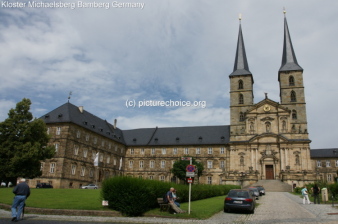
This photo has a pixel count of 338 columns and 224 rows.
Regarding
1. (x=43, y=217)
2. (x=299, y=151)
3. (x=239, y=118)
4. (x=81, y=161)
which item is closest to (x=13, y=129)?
(x=81, y=161)

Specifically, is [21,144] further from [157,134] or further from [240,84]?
[240,84]

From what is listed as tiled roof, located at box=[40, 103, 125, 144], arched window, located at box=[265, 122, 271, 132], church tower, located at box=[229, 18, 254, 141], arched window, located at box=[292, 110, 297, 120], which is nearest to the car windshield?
tiled roof, located at box=[40, 103, 125, 144]

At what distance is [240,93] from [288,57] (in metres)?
12.7

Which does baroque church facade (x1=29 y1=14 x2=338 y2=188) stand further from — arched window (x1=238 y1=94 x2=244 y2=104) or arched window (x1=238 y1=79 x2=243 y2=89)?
arched window (x1=238 y1=94 x2=244 y2=104)

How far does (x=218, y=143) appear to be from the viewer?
6153cm

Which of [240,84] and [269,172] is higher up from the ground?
[240,84]

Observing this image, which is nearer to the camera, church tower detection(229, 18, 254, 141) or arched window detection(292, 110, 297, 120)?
arched window detection(292, 110, 297, 120)

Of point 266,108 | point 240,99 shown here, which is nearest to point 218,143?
point 240,99

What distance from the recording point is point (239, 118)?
61.8 m

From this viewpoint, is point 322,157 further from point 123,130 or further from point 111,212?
point 111,212

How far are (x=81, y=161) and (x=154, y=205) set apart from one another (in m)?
33.9

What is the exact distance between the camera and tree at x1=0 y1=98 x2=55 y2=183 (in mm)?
33938

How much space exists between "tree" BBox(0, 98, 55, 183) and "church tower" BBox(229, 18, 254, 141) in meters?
36.7

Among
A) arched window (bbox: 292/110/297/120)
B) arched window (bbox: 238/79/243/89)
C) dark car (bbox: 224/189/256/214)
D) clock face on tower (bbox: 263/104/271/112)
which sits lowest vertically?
dark car (bbox: 224/189/256/214)
